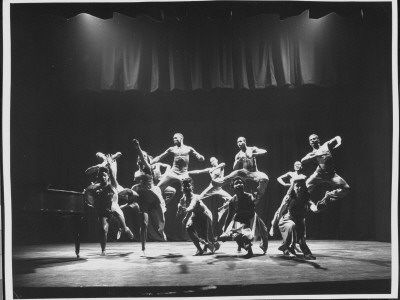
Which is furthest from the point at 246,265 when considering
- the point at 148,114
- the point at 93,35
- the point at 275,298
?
the point at 93,35

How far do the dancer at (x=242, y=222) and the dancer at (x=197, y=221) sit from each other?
164 mm

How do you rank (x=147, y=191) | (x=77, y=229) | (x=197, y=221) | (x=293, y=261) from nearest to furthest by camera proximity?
(x=77, y=229) → (x=293, y=261) → (x=197, y=221) → (x=147, y=191)

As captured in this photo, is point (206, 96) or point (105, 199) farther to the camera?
point (206, 96)

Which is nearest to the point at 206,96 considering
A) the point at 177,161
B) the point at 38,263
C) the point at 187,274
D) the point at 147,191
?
the point at 177,161

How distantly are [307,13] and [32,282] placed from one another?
390cm

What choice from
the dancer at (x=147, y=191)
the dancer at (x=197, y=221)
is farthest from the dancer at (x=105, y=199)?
the dancer at (x=197, y=221)

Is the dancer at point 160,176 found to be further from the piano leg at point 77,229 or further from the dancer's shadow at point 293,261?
the dancer's shadow at point 293,261

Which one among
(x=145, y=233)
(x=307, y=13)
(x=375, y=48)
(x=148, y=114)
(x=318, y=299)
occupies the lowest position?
(x=318, y=299)

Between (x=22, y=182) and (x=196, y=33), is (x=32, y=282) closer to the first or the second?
→ (x=22, y=182)

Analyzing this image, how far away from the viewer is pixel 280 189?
645 centimetres

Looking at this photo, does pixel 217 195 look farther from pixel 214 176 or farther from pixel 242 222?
pixel 242 222

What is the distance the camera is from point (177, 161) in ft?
20.8

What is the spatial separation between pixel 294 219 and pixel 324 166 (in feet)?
2.50

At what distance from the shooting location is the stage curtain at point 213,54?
6074mm
